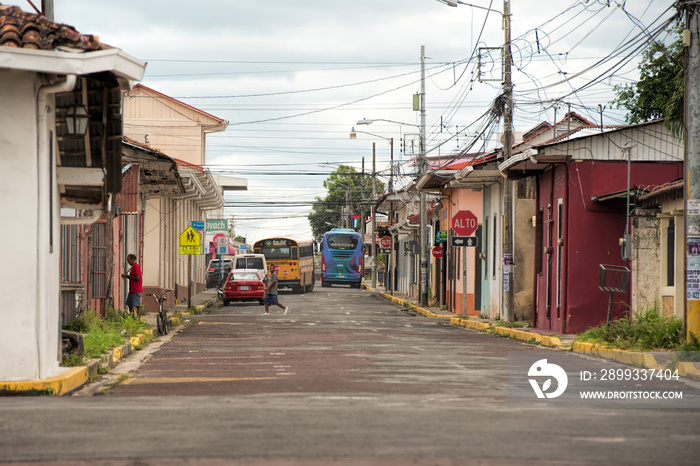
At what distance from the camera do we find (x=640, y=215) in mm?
19281

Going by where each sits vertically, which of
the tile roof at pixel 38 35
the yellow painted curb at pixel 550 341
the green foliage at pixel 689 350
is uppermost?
the tile roof at pixel 38 35

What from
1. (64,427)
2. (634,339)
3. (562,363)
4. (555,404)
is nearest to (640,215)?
(634,339)

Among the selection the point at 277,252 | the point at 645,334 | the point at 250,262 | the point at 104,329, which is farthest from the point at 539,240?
the point at 277,252

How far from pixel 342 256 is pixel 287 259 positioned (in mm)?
12221

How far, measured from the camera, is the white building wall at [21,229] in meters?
10.7

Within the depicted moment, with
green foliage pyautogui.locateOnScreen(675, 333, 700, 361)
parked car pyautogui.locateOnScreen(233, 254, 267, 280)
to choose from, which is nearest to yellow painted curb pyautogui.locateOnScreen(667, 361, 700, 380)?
green foliage pyautogui.locateOnScreen(675, 333, 700, 361)

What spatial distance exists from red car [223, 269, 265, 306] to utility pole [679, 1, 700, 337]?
2704cm

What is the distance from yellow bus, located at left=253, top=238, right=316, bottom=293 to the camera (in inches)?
2352

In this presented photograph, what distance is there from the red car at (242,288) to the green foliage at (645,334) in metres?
23.5

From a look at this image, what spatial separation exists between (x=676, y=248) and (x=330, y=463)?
44.4ft

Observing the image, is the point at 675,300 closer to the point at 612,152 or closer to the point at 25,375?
the point at 612,152

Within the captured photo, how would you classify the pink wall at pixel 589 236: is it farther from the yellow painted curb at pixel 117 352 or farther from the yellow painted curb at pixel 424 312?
the yellow painted curb at pixel 424 312

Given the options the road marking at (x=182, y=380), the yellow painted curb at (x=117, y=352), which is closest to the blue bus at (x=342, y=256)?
the yellow painted curb at (x=117, y=352)

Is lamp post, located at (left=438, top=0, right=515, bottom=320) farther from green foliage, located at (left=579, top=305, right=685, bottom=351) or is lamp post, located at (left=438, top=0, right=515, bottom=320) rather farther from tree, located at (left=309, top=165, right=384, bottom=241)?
tree, located at (left=309, top=165, right=384, bottom=241)
